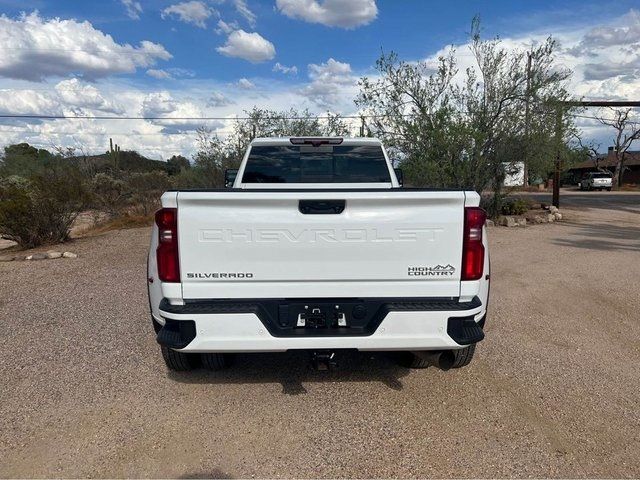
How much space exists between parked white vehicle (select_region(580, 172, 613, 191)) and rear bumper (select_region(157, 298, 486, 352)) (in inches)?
1812

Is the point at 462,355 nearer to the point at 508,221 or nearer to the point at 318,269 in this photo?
the point at 318,269

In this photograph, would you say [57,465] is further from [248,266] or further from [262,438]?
[248,266]

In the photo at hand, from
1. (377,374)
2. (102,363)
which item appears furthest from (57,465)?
(377,374)

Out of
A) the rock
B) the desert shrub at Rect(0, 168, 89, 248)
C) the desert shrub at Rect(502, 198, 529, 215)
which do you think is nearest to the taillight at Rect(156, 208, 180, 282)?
the desert shrub at Rect(0, 168, 89, 248)

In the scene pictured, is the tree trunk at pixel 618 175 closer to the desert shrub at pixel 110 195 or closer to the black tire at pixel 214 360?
the desert shrub at pixel 110 195

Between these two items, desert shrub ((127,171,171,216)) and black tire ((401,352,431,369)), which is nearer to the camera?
black tire ((401,352,431,369))

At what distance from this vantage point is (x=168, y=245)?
2984mm

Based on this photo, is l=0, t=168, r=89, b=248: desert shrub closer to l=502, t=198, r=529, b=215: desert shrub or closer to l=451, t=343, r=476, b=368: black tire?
l=451, t=343, r=476, b=368: black tire

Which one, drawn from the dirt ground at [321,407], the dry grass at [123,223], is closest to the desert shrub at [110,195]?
the dry grass at [123,223]

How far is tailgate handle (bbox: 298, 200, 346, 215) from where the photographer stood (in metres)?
3.03

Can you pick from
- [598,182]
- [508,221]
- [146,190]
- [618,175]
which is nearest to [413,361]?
[508,221]

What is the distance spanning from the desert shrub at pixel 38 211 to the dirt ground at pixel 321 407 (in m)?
5.47

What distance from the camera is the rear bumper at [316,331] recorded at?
9.91 feet

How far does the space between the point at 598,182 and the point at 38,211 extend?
146ft
